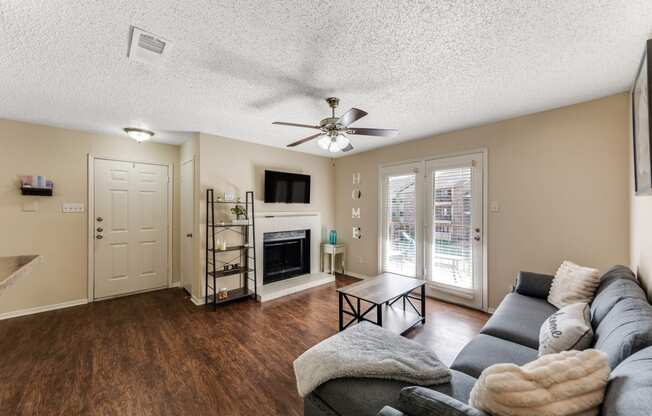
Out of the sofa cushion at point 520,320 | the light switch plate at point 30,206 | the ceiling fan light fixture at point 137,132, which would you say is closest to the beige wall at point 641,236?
the sofa cushion at point 520,320

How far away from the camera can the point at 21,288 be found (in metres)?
3.19

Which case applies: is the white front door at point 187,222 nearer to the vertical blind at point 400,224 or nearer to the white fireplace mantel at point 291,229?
the white fireplace mantel at point 291,229

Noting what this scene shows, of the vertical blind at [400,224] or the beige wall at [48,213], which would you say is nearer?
the beige wall at [48,213]

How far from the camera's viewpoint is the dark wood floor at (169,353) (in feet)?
5.98

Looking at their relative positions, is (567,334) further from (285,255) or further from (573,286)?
(285,255)

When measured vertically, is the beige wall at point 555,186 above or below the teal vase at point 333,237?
above

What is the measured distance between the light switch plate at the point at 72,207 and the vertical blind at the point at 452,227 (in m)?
4.93

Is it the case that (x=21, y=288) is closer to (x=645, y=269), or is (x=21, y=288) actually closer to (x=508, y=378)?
(x=508, y=378)

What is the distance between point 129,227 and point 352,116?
384cm

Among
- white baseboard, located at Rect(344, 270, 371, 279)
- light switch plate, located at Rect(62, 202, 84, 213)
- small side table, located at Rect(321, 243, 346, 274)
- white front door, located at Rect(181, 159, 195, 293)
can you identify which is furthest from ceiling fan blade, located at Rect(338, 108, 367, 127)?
light switch plate, located at Rect(62, 202, 84, 213)

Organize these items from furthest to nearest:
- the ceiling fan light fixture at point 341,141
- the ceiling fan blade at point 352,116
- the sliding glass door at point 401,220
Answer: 1. the sliding glass door at point 401,220
2. the ceiling fan light fixture at point 341,141
3. the ceiling fan blade at point 352,116

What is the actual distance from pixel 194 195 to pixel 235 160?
786mm

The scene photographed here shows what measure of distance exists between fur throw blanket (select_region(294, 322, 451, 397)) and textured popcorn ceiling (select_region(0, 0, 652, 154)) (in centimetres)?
189

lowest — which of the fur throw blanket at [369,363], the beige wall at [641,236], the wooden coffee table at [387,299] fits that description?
the wooden coffee table at [387,299]
